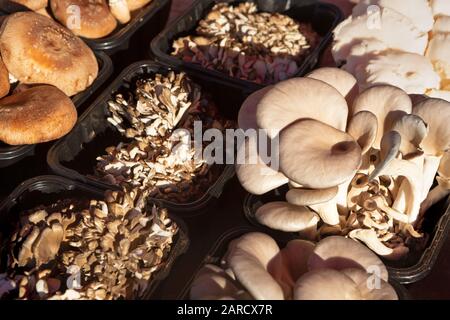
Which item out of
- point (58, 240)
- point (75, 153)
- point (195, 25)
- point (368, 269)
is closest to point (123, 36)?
point (195, 25)

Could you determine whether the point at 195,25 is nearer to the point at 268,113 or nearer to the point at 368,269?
the point at 268,113

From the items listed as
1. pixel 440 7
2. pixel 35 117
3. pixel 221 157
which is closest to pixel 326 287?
pixel 221 157

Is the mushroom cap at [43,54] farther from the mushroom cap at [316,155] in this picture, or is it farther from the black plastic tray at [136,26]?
the mushroom cap at [316,155]

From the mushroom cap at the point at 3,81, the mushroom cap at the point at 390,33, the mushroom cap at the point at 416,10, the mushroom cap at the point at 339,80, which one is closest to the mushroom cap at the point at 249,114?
the mushroom cap at the point at 339,80

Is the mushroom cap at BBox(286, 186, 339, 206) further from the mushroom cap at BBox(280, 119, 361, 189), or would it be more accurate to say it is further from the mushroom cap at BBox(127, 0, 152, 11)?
the mushroom cap at BBox(127, 0, 152, 11)

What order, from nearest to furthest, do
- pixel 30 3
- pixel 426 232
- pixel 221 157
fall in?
1. pixel 426 232
2. pixel 221 157
3. pixel 30 3

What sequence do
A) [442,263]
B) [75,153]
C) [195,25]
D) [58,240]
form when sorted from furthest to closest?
1. [195,25]
2. [75,153]
3. [442,263]
4. [58,240]

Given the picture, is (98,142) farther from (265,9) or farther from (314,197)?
(265,9)
